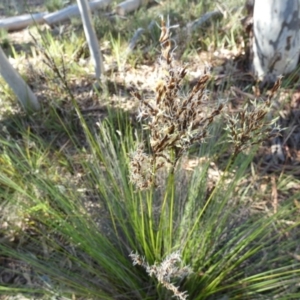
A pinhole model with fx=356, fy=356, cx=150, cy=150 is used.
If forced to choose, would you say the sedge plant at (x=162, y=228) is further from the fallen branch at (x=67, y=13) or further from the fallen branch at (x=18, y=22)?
the fallen branch at (x=18, y=22)

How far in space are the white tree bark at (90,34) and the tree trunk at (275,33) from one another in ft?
3.45

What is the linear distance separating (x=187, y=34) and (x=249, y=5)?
1.83ft

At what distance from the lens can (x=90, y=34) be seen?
2.41 meters

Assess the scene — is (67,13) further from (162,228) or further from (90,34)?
(162,228)

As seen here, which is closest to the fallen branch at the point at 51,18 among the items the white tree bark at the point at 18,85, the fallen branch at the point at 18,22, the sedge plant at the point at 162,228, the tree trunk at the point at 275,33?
the fallen branch at the point at 18,22

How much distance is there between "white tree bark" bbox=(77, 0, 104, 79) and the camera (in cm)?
221

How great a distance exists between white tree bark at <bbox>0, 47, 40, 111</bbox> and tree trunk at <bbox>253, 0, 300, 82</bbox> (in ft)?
4.88

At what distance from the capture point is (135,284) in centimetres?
139

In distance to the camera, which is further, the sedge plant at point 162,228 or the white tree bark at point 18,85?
the white tree bark at point 18,85

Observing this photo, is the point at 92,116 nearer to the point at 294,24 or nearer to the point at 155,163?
the point at 294,24

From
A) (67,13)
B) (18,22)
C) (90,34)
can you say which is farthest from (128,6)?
(90,34)

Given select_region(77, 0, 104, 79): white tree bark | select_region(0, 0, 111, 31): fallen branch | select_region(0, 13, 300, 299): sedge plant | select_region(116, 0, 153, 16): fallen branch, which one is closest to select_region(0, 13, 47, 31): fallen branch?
select_region(0, 0, 111, 31): fallen branch

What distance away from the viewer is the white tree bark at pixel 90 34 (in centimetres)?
221

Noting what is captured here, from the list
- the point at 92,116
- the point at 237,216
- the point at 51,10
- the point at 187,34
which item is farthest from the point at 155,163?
the point at 51,10
